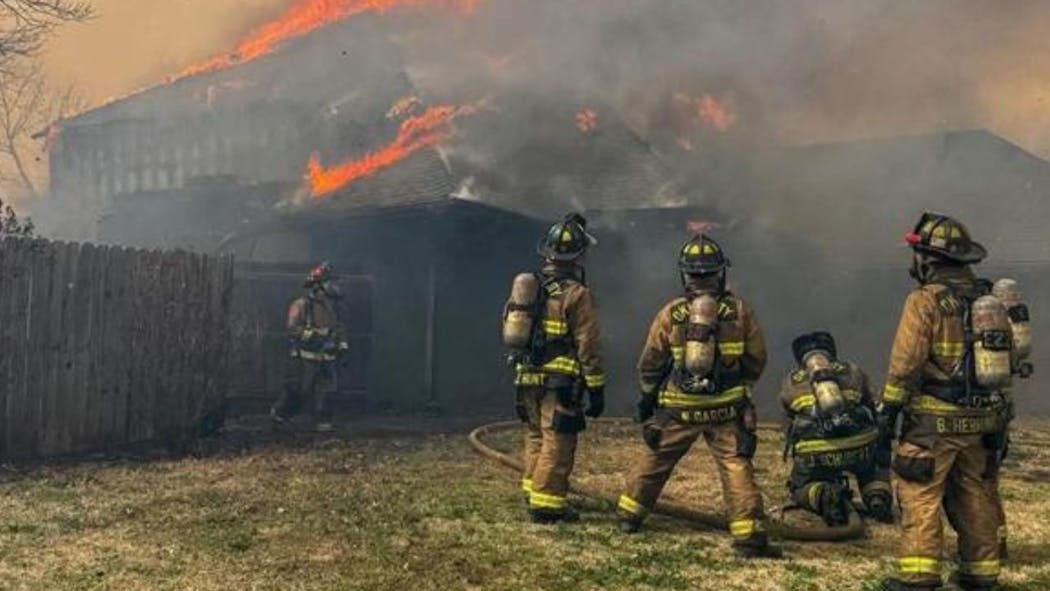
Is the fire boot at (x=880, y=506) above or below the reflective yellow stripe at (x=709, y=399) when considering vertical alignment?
below

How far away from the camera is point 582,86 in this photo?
17.9m

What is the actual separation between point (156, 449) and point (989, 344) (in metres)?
7.89

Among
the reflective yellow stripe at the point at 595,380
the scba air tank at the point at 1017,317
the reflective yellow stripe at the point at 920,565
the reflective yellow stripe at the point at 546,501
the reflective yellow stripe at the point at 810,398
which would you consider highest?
the scba air tank at the point at 1017,317

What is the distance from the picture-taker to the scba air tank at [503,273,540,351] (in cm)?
639

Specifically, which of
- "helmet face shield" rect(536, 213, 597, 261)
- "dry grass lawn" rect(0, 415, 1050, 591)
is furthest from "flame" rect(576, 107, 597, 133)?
"helmet face shield" rect(536, 213, 597, 261)

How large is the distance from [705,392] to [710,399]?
0.20ft

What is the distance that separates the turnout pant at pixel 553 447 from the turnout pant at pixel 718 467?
0.51m

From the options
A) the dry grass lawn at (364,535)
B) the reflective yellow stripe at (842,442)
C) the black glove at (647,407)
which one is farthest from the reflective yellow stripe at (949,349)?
the black glove at (647,407)

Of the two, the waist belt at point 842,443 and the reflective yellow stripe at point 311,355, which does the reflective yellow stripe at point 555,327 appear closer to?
the waist belt at point 842,443

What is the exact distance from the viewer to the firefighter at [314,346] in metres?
10.9

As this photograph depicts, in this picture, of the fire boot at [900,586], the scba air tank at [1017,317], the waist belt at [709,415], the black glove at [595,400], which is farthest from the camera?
the black glove at [595,400]

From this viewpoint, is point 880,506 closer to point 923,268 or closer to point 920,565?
point 920,565

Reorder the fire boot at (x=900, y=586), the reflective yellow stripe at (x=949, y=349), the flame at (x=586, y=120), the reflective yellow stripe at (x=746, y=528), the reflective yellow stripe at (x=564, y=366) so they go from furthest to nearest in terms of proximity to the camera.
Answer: the flame at (x=586, y=120)
the reflective yellow stripe at (x=564, y=366)
the reflective yellow stripe at (x=746, y=528)
the reflective yellow stripe at (x=949, y=349)
the fire boot at (x=900, y=586)

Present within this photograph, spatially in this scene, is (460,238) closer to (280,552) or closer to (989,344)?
(280,552)
